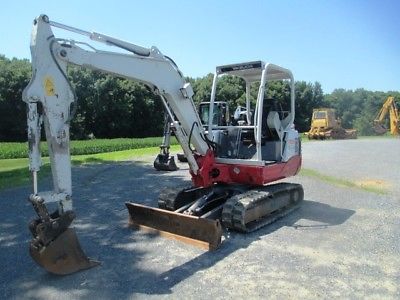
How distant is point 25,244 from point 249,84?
19.3 ft

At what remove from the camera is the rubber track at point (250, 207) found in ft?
23.2

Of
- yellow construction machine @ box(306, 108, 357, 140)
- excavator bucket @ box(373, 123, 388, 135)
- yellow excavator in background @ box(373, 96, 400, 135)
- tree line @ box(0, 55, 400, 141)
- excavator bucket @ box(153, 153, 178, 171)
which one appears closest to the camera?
excavator bucket @ box(153, 153, 178, 171)

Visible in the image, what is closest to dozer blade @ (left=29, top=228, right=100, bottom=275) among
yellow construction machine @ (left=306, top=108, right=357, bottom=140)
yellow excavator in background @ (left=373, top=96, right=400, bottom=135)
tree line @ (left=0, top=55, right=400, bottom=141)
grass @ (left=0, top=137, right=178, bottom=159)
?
grass @ (left=0, top=137, right=178, bottom=159)

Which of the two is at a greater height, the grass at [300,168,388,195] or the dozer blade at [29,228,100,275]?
the dozer blade at [29,228,100,275]

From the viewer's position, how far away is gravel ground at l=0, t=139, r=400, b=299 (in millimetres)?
5008

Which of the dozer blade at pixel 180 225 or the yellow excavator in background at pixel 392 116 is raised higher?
the yellow excavator in background at pixel 392 116

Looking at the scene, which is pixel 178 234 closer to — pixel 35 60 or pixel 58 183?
pixel 58 183

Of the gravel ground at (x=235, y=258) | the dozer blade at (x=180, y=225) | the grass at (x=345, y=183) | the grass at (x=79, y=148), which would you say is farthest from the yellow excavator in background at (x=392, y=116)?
the dozer blade at (x=180, y=225)

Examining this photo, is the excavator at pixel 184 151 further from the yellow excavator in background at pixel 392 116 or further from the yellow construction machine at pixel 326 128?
the yellow excavator in background at pixel 392 116

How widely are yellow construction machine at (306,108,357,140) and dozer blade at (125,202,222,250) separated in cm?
3144

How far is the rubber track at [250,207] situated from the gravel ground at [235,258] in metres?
0.18

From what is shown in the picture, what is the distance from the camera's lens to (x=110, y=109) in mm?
49344

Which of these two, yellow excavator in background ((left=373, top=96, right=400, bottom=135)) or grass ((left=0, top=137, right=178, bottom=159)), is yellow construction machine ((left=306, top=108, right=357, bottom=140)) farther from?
grass ((left=0, top=137, right=178, bottom=159))

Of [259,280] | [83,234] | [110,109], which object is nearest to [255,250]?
[259,280]
